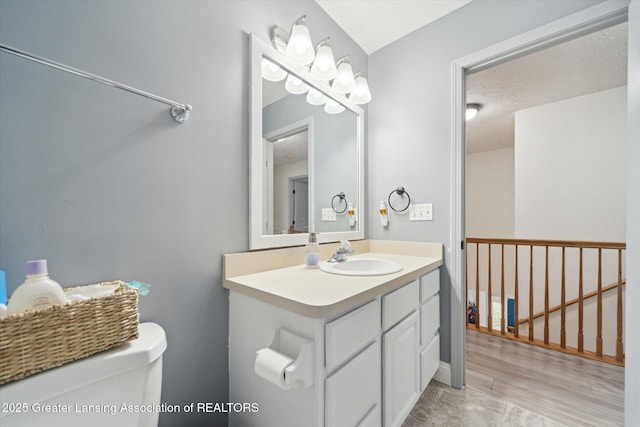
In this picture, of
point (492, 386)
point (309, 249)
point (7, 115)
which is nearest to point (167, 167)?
point (7, 115)

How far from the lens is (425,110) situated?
68.0 inches

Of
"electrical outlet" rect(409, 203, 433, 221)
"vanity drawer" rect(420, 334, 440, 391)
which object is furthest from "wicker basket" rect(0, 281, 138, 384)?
"electrical outlet" rect(409, 203, 433, 221)

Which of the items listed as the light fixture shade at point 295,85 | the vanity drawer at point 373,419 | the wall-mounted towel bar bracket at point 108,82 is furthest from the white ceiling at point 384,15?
the vanity drawer at point 373,419

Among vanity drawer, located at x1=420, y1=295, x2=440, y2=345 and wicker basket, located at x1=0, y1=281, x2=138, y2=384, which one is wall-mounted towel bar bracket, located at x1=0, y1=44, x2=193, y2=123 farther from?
vanity drawer, located at x1=420, y1=295, x2=440, y2=345

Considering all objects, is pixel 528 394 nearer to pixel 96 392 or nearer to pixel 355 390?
pixel 355 390

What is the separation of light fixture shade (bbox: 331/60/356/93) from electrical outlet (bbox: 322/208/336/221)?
805 mm

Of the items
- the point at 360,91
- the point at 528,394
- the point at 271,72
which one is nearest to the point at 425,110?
the point at 360,91

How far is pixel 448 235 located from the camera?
1.62 m

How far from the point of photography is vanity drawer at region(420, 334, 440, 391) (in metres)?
1.35

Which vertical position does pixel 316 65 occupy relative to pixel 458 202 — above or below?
above

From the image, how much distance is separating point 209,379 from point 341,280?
69cm

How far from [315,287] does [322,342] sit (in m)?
0.22

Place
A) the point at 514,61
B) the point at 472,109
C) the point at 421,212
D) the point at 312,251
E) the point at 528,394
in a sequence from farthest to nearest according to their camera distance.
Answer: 1. the point at 472,109
2. the point at 514,61
3. the point at 421,212
4. the point at 528,394
5. the point at 312,251

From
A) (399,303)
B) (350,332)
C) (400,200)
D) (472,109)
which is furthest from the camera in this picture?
(472,109)
